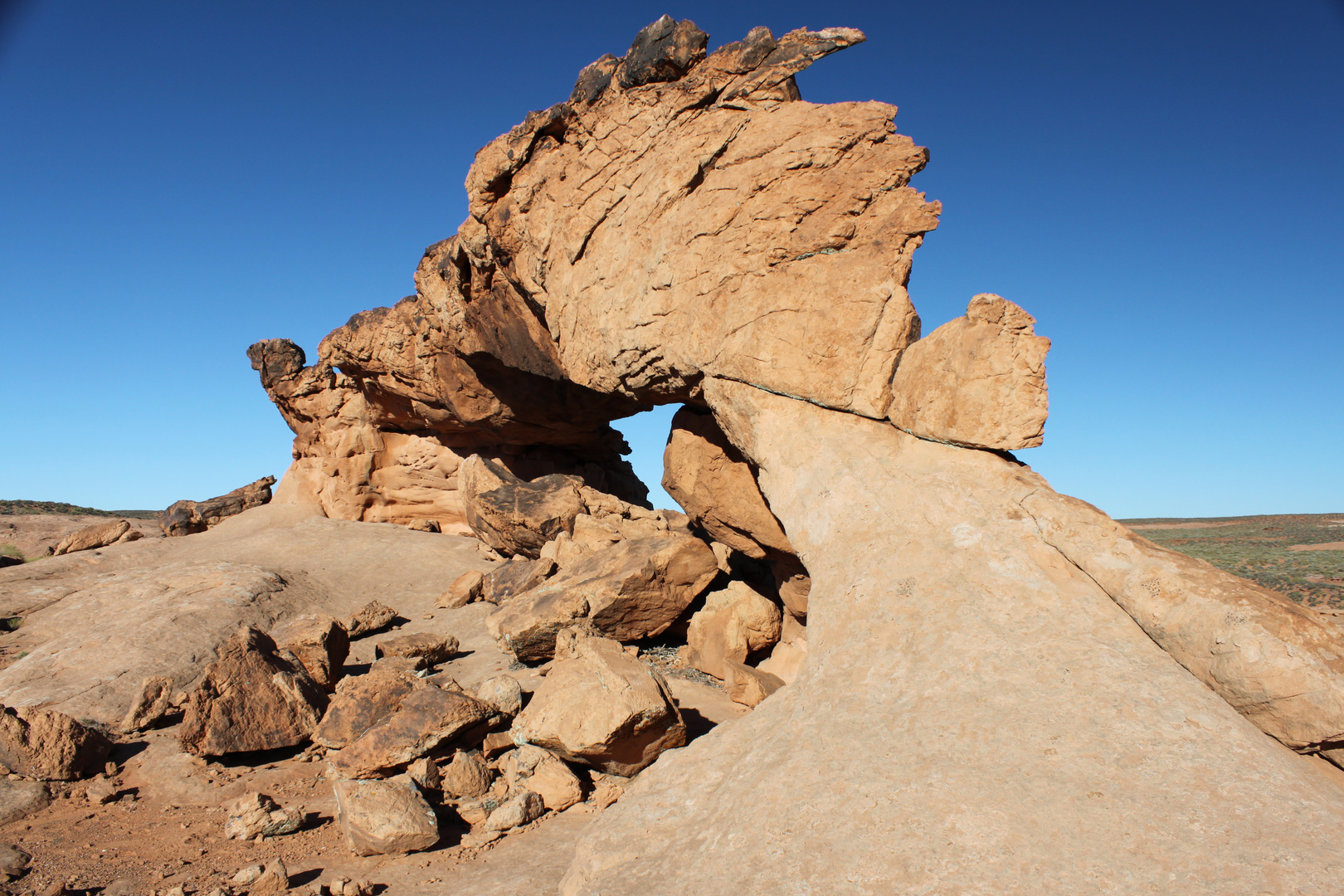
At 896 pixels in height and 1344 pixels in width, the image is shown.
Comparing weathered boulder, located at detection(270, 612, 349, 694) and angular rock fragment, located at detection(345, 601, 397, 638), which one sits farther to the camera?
angular rock fragment, located at detection(345, 601, 397, 638)

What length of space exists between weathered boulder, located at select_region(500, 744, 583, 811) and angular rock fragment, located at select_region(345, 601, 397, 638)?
5286 millimetres

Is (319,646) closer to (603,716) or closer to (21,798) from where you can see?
(21,798)

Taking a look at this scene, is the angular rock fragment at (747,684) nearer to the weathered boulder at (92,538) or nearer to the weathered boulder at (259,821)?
the weathered boulder at (259,821)

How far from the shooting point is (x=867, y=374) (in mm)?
5336

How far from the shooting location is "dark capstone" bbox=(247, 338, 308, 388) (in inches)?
625

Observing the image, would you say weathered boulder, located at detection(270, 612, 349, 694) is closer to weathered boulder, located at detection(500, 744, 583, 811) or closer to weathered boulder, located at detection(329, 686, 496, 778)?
weathered boulder, located at detection(329, 686, 496, 778)

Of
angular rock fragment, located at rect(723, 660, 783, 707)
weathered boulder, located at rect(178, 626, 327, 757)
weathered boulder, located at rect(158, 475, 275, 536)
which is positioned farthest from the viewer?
weathered boulder, located at rect(158, 475, 275, 536)

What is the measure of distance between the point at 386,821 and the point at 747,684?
3269 millimetres

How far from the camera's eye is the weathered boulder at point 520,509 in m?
10.9

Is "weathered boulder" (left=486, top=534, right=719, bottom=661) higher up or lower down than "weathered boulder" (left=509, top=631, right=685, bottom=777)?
higher up

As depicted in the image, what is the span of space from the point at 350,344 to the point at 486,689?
30.6ft

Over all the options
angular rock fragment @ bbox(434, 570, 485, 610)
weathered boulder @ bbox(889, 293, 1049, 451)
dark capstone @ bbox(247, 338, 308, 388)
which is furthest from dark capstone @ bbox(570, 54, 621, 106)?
dark capstone @ bbox(247, 338, 308, 388)

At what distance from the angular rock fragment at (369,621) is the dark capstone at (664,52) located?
7.35 meters

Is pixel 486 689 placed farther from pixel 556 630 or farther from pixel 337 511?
pixel 337 511
